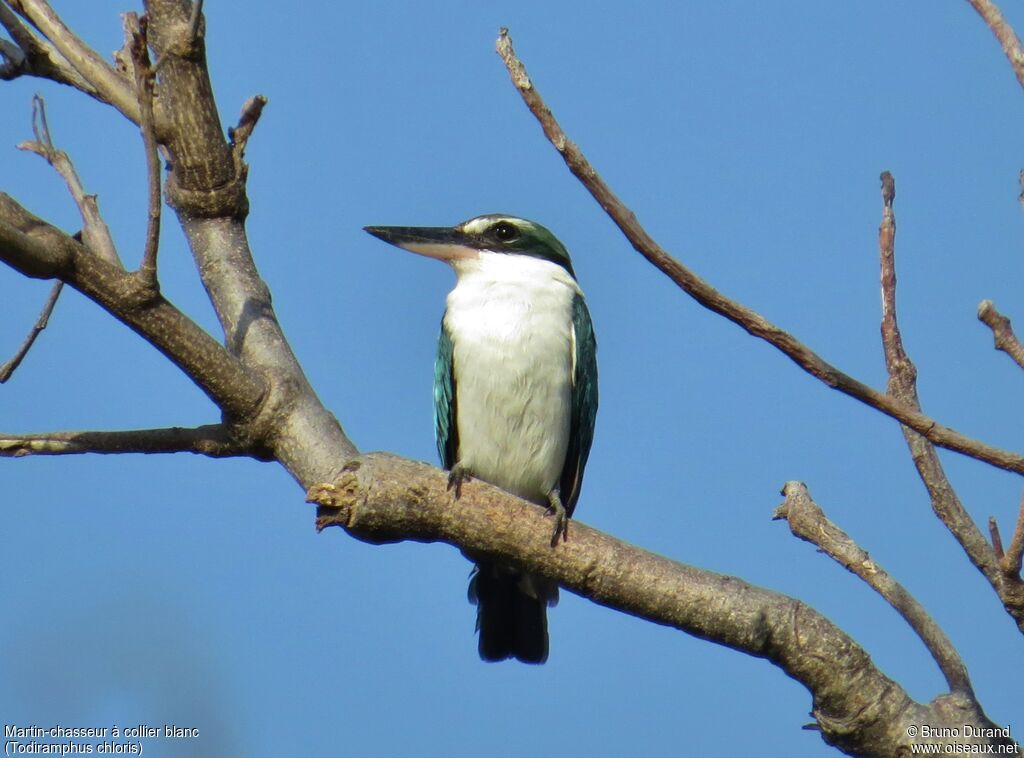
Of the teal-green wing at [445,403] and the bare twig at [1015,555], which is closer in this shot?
the bare twig at [1015,555]

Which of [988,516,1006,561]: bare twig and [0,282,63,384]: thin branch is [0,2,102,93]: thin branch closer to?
[0,282,63,384]: thin branch

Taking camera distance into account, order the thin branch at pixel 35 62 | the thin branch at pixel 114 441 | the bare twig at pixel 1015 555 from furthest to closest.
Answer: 1. the thin branch at pixel 35 62
2. the thin branch at pixel 114 441
3. the bare twig at pixel 1015 555

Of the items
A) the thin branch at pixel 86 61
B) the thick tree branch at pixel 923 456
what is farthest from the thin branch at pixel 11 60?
the thick tree branch at pixel 923 456

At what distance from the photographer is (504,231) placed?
6.27 m

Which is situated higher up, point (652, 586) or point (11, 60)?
point (11, 60)

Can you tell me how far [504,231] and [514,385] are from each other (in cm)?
102

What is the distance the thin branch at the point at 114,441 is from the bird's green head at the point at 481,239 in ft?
7.90

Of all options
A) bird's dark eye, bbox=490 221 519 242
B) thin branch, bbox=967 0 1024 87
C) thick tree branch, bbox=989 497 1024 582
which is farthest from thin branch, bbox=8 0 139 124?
thick tree branch, bbox=989 497 1024 582

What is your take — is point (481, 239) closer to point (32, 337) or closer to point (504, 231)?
point (504, 231)

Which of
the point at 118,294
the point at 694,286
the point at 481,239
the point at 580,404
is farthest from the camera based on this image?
the point at 481,239

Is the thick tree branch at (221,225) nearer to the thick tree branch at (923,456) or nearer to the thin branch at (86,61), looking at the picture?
the thin branch at (86,61)

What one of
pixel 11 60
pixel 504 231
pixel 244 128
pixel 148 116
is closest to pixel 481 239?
pixel 504 231

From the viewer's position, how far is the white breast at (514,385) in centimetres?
561

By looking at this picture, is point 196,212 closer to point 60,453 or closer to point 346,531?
point 60,453
